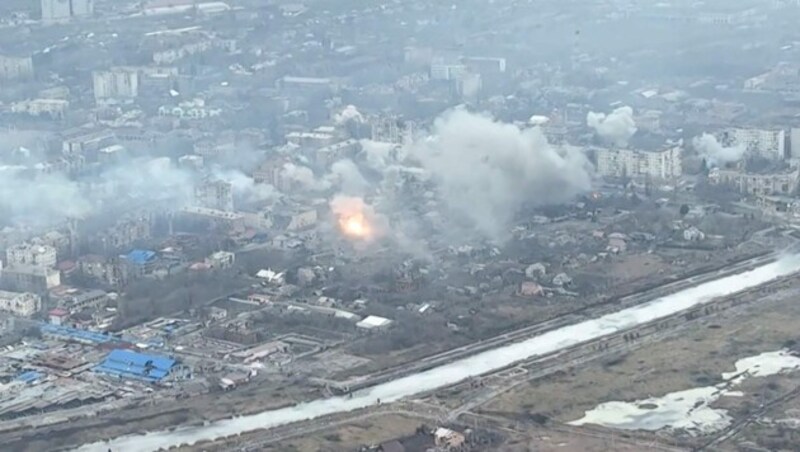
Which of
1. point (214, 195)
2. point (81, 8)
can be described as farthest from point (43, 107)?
point (81, 8)

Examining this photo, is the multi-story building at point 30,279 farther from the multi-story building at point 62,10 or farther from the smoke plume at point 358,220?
the multi-story building at point 62,10

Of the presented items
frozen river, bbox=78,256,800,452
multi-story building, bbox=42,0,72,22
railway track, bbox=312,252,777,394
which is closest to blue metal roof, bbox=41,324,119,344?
railway track, bbox=312,252,777,394

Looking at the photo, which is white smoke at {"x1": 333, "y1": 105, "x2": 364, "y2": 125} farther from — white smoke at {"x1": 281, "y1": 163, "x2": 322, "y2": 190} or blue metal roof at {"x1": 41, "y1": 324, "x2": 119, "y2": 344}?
blue metal roof at {"x1": 41, "y1": 324, "x2": 119, "y2": 344}

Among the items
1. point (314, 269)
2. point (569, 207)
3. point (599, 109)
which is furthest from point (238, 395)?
point (599, 109)

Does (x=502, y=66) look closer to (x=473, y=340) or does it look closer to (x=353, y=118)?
(x=353, y=118)

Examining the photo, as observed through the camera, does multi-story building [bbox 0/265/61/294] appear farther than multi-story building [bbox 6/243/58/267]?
No

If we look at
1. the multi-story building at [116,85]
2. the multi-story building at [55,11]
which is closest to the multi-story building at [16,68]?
the multi-story building at [116,85]
